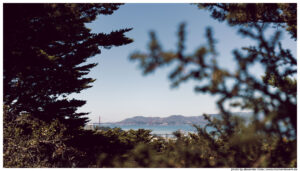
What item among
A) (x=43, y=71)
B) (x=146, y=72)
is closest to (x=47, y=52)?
(x=43, y=71)

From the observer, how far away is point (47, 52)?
25.5 ft

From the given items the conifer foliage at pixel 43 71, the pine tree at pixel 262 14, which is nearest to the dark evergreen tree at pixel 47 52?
the conifer foliage at pixel 43 71

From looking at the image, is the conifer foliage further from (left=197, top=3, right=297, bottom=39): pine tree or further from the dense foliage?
(left=197, top=3, right=297, bottom=39): pine tree

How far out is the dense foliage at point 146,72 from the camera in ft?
7.48

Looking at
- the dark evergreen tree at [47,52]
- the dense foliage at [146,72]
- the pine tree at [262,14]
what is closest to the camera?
the dense foliage at [146,72]

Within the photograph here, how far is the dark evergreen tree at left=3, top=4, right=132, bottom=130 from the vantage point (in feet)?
16.1

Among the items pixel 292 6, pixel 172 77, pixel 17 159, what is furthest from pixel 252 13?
pixel 17 159

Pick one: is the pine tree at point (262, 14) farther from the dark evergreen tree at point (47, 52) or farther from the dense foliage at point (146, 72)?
the dark evergreen tree at point (47, 52)

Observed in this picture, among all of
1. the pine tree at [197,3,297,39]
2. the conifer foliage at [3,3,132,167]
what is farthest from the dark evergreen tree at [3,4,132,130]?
the pine tree at [197,3,297,39]

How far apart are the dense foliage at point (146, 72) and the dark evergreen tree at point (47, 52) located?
2cm

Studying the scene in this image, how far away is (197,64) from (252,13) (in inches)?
122

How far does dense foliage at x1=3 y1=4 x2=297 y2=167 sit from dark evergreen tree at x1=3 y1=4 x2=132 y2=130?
1.0 inches

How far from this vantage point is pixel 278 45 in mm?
3207

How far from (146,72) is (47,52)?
282 inches
